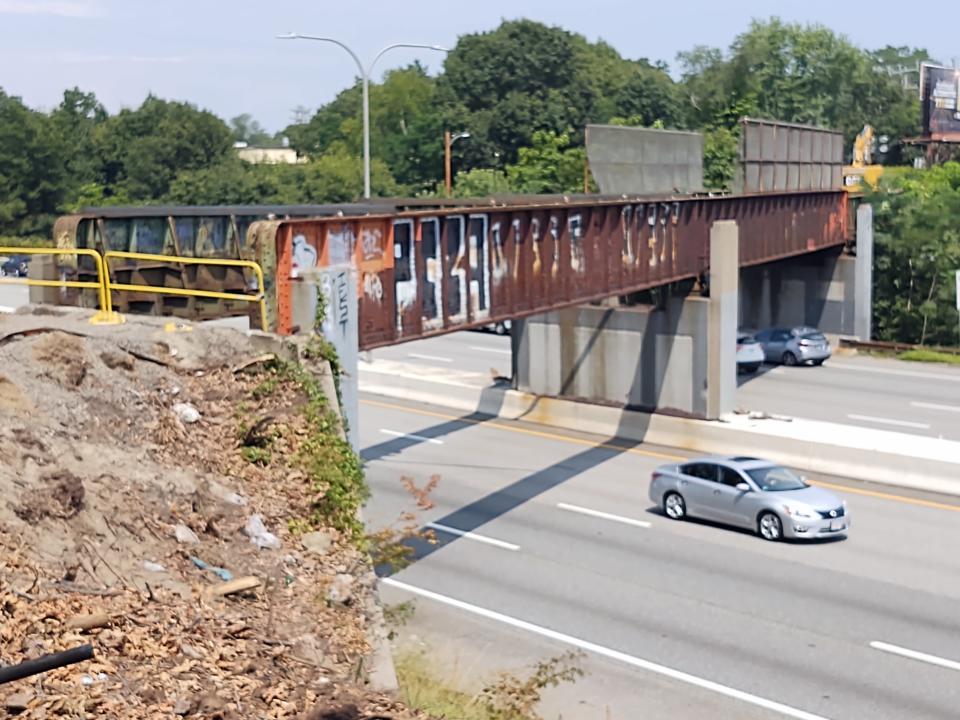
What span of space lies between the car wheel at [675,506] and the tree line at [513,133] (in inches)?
1163

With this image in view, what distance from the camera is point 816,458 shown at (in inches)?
1335

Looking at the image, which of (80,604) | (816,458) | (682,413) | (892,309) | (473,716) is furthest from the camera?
(892,309)

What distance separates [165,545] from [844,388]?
3687cm

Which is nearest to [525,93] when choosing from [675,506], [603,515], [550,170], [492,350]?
[550,170]

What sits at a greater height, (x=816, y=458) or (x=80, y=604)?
(x=80, y=604)

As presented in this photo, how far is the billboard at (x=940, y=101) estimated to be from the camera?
264 ft

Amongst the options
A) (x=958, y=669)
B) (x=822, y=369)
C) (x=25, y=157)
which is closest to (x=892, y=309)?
(x=822, y=369)

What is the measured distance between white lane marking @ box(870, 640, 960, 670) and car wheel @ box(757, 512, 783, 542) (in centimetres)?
590

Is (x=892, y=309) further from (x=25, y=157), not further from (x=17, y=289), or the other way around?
(x=25, y=157)

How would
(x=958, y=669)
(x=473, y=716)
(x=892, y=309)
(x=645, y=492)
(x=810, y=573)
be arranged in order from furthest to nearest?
(x=892, y=309) < (x=645, y=492) < (x=810, y=573) < (x=958, y=669) < (x=473, y=716)

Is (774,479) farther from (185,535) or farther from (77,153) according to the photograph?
(77,153)

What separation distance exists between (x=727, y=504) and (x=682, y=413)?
10.1 metres

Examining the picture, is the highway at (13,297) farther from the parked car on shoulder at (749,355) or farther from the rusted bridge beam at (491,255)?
the rusted bridge beam at (491,255)

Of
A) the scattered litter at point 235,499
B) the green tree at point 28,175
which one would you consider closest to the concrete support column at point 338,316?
the scattered litter at point 235,499
